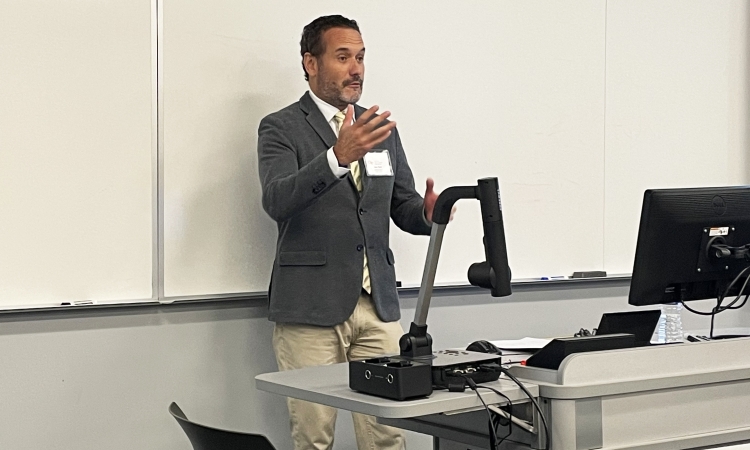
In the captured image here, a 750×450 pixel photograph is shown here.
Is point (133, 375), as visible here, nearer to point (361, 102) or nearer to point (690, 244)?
point (361, 102)

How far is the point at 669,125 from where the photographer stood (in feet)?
15.1

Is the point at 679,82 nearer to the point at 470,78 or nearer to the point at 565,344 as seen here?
the point at 470,78

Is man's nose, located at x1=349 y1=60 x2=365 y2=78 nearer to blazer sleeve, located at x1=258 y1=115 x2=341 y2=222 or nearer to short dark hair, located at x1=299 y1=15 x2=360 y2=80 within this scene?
short dark hair, located at x1=299 y1=15 x2=360 y2=80

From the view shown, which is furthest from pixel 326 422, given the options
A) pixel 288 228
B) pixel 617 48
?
pixel 617 48

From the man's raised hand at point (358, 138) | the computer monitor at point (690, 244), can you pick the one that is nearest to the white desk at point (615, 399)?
the computer monitor at point (690, 244)

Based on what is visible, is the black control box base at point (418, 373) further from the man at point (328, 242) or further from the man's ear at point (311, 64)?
the man's ear at point (311, 64)

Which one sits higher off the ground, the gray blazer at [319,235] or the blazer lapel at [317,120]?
the blazer lapel at [317,120]

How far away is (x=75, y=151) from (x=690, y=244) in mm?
1927

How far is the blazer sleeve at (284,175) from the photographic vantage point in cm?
285

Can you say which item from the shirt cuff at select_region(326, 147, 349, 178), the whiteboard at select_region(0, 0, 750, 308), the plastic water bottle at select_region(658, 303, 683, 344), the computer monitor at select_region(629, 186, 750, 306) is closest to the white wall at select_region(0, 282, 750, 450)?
the whiteboard at select_region(0, 0, 750, 308)

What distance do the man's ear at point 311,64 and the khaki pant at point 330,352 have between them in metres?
0.80

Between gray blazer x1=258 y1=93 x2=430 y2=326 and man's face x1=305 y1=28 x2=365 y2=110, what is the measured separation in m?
0.09

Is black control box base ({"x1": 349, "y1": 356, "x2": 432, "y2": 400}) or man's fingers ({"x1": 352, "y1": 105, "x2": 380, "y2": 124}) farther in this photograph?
man's fingers ({"x1": 352, "y1": 105, "x2": 380, "y2": 124})

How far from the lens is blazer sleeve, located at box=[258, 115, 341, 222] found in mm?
2848
